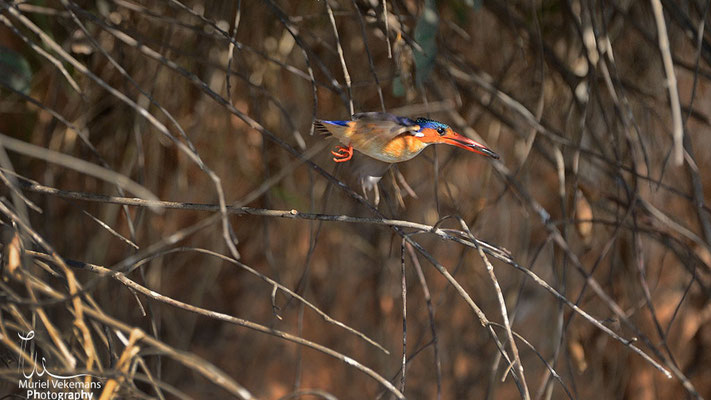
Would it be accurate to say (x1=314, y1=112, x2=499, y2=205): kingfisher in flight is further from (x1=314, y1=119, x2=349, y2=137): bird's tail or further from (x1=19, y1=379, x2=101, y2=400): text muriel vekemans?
(x1=19, y1=379, x2=101, y2=400): text muriel vekemans

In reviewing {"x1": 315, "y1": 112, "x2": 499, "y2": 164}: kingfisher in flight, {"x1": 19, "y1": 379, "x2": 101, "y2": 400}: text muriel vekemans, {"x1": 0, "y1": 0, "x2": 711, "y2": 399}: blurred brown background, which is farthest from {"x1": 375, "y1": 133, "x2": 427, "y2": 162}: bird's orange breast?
{"x1": 0, "y1": 0, "x2": 711, "y2": 399}: blurred brown background

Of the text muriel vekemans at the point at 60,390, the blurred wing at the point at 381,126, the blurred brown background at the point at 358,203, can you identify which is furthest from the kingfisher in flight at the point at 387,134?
the blurred brown background at the point at 358,203

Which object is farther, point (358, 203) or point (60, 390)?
point (358, 203)

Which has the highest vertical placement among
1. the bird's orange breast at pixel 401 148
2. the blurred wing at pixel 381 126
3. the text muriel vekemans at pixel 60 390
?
the blurred wing at pixel 381 126

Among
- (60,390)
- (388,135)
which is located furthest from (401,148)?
(60,390)

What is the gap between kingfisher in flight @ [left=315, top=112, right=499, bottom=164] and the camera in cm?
72

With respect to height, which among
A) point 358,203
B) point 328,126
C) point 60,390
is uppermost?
point 328,126

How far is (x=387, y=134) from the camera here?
720 mm

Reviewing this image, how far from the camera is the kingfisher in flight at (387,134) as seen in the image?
721 mm

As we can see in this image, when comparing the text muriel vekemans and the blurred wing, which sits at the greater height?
the blurred wing

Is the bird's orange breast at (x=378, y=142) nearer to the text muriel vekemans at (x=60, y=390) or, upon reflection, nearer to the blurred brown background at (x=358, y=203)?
the text muriel vekemans at (x=60, y=390)

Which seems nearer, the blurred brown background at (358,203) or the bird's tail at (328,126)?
the bird's tail at (328,126)

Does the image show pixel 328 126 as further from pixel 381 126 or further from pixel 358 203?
pixel 358 203

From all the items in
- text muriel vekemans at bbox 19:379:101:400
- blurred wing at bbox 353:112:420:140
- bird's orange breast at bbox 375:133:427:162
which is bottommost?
text muriel vekemans at bbox 19:379:101:400
